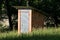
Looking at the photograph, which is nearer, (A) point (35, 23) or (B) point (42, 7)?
(A) point (35, 23)

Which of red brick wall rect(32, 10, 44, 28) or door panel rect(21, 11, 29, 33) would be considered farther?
red brick wall rect(32, 10, 44, 28)

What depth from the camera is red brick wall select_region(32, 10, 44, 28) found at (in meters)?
13.4

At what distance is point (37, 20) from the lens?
44.8ft

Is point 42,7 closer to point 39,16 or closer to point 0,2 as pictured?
point 0,2

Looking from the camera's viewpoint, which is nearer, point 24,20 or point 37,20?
point 24,20

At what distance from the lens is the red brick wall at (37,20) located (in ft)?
44.0

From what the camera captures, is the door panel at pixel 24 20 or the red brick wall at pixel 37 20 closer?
the door panel at pixel 24 20

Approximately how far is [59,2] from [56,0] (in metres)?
0.34

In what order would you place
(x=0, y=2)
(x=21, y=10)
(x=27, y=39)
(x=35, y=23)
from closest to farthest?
(x=27, y=39) < (x=21, y=10) < (x=35, y=23) < (x=0, y=2)

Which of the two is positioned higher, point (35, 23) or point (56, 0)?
point (56, 0)

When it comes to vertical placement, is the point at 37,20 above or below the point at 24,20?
below

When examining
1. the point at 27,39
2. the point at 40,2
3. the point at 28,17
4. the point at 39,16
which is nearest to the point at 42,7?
the point at 40,2

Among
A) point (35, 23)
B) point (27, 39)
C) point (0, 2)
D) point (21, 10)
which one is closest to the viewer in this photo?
point (27, 39)

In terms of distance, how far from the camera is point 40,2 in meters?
20.3
